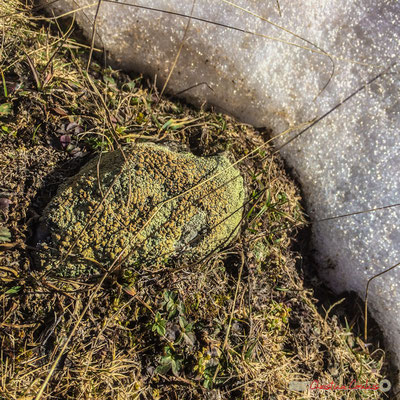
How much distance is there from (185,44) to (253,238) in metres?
1.45

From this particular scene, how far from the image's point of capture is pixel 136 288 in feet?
7.25

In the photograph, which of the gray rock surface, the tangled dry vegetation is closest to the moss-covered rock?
the tangled dry vegetation

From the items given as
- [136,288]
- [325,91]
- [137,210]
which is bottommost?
[136,288]

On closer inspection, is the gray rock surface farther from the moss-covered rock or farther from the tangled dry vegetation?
the moss-covered rock

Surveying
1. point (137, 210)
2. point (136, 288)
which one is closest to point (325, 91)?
point (137, 210)

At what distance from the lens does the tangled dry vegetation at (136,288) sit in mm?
2068

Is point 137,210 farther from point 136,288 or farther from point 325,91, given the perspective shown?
point 325,91

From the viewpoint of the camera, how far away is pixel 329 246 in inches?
109

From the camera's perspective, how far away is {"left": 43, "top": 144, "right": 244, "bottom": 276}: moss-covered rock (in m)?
2.07

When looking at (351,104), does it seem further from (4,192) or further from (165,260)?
(4,192)

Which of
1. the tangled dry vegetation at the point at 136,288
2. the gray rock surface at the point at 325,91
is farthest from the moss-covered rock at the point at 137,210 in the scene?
the gray rock surface at the point at 325,91

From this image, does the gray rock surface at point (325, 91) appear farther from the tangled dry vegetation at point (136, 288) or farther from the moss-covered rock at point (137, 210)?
the moss-covered rock at point (137, 210)

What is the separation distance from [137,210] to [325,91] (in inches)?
65.9

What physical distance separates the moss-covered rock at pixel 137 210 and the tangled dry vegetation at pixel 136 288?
12 cm
